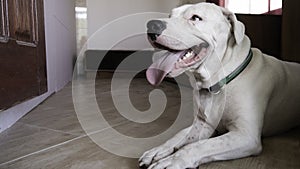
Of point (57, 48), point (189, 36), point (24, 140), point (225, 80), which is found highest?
point (189, 36)

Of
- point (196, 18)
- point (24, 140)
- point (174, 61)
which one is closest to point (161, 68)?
point (174, 61)

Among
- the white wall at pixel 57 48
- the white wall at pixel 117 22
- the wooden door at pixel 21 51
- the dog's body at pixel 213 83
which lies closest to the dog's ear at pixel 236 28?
the dog's body at pixel 213 83

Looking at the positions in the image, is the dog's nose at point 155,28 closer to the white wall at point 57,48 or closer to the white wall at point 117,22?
the white wall at point 57,48

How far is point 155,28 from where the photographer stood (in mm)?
971

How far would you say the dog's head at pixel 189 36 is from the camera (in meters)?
0.98

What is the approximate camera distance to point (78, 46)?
3.82 metres

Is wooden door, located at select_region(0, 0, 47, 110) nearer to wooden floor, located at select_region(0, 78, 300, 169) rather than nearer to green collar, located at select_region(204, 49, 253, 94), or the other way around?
wooden floor, located at select_region(0, 78, 300, 169)

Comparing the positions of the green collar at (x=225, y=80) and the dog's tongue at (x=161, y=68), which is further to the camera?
the green collar at (x=225, y=80)

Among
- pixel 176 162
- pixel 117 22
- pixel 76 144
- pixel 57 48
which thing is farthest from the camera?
pixel 117 22

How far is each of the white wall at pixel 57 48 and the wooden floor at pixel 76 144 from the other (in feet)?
0.18

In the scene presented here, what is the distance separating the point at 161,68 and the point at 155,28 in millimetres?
118

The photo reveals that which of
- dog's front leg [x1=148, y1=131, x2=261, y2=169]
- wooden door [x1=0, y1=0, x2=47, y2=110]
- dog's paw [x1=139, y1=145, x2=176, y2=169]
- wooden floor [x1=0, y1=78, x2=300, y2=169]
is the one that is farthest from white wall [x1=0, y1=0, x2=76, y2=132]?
dog's front leg [x1=148, y1=131, x2=261, y2=169]

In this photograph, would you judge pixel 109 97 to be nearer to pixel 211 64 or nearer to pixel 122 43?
pixel 211 64

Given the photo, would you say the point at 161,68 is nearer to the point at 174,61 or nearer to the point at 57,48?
the point at 174,61
